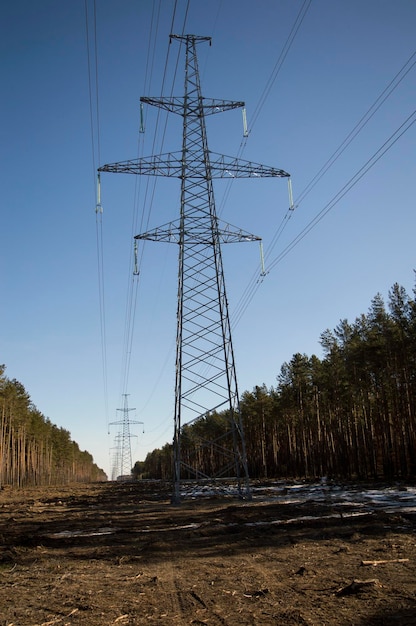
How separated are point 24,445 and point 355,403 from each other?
5204 cm

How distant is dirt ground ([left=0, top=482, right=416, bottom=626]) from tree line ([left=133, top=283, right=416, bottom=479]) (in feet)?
92.1

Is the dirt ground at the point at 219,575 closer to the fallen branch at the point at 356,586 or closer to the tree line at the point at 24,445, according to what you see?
the fallen branch at the point at 356,586

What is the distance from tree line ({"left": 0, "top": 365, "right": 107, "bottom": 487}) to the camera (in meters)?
62.7

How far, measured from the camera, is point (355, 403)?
52125 mm

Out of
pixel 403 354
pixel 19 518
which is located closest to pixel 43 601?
pixel 19 518

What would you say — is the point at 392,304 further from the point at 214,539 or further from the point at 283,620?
the point at 283,620

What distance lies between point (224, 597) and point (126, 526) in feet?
31.6

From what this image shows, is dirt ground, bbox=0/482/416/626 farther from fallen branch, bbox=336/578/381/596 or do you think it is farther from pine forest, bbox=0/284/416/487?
pine forest, bbox=0/284/416/487

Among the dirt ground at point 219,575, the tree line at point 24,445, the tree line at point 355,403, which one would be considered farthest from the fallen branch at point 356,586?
the tree line at point 24,445

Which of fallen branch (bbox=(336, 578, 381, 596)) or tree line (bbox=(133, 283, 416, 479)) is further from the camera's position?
tree line (bbox=(133, 283, 416, 479))

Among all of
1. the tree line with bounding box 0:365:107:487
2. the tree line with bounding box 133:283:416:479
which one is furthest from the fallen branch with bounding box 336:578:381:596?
the tree line with bounding box 0:365:107:487

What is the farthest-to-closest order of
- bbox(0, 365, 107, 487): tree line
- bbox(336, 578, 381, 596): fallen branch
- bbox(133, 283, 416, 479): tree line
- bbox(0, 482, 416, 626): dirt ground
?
1. bbox(0, 365, 107, 487): tree line
2. bbox(133, 283, 416, 479): tree line
3. bbox(336, 578, 381, 596): fallen branch
4. bbox(0, 482, 416, 626): dirt ground

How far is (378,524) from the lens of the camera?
1207 cm

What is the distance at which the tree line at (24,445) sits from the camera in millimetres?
62688
